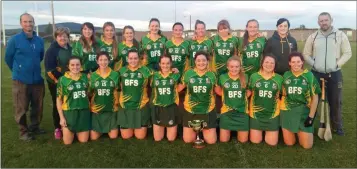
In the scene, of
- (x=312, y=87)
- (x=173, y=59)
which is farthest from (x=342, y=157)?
(x=173, y=59)

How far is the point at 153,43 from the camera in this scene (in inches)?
216

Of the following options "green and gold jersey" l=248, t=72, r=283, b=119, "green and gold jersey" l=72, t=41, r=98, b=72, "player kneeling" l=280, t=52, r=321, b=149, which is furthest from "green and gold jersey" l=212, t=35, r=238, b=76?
"green and gold jersey" l=72, t=41, r=98, b=72

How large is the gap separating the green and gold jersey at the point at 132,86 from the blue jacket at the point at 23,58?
4.43 ft

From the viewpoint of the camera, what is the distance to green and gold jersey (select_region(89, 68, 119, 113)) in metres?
4.87

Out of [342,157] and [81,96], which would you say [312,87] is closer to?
[342,157]

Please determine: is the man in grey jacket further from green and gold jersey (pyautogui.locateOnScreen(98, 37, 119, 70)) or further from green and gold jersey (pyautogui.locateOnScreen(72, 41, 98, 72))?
green and gold jersey (pyautogui.locateOnScreen(72, 41, 98, 72))

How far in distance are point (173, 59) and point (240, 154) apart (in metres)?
1.97

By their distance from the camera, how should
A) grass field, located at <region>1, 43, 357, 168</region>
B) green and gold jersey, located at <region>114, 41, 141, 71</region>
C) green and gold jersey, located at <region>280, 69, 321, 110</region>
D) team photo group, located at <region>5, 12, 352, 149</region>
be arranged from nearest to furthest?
grass field, located at <region>1, 43, 357, 168</region>
green and gold jersey, located at <region>280, 69, 321, 110</region>
team photo group, located at <region>5, 12, 352, 149</region>
green and gold jersey, located at <region>114, 41, 141, 71</region>

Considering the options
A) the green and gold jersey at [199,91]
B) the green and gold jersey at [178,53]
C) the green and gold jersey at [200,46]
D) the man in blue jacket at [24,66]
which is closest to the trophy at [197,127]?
the green and gold jersey at [199,91]

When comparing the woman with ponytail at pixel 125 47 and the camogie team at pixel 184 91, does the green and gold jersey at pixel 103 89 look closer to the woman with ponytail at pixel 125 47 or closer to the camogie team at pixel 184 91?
the camogie team at pixel 184 91

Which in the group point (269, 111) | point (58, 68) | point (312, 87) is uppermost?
point (58, 68)

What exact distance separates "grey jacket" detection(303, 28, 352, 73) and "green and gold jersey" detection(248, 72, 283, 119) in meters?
0.92

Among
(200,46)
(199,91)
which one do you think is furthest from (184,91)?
(200,46)

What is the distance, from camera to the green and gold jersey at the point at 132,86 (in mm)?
4930
